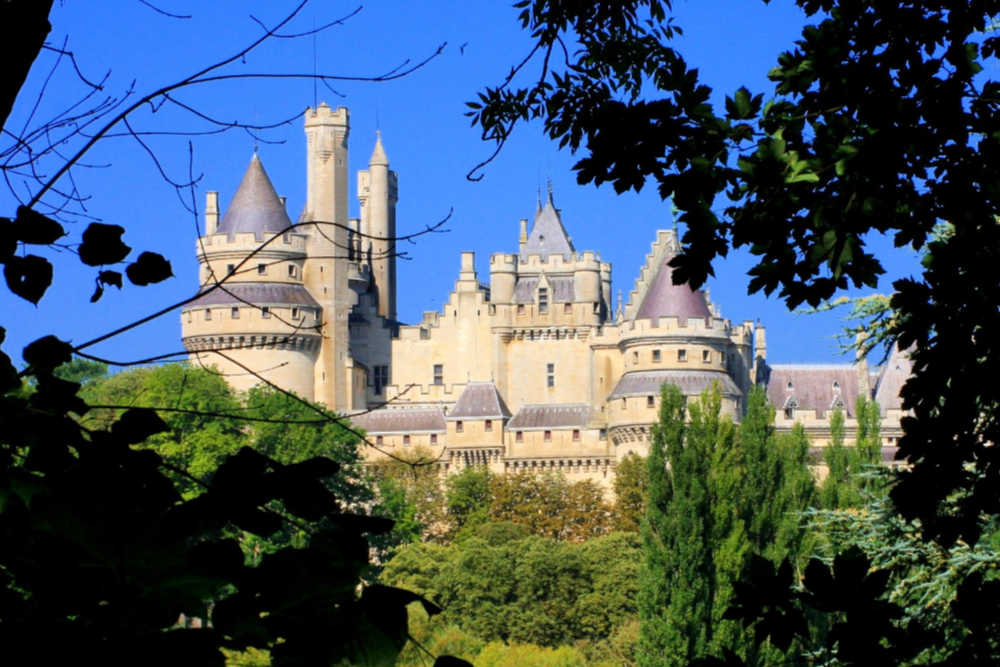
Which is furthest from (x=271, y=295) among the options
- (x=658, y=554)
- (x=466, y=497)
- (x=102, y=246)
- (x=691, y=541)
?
(x=102, y=246)

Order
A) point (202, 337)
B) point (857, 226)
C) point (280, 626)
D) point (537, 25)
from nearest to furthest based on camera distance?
point (280, 626)
point (857, 226)
point (537, 25)
point (202, 337)

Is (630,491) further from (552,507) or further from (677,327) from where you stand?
(677,327)

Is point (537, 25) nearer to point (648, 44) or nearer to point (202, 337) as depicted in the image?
point (648, 44)

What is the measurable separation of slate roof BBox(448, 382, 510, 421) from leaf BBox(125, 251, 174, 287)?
223 feet

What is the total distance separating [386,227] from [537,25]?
72.2 meters

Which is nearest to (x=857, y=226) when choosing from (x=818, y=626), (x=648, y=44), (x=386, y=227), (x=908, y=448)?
(x=908, y=448)

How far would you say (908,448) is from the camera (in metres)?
6.25

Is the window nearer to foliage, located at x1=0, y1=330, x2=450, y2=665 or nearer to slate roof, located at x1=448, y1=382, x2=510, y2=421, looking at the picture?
slate roof, located at x1=448, y1=382, x2=510, y2=421

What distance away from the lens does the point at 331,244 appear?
72312mm

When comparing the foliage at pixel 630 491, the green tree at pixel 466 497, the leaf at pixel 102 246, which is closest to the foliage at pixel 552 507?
the green tree at pixel 466 497

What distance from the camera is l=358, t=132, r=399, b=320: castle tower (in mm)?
80500

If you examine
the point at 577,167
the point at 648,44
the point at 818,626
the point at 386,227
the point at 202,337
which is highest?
the point at 386,227

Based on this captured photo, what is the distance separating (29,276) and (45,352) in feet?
0.66

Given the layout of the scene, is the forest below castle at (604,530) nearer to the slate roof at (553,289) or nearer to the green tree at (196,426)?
the green tree at (196,426)
